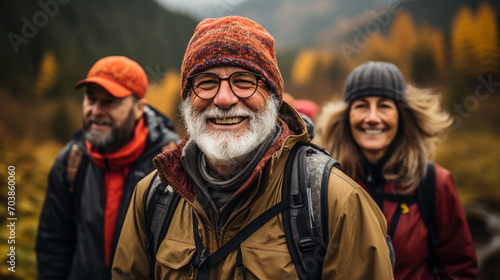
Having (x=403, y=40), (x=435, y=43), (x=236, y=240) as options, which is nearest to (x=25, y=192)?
(x=236, y=240)

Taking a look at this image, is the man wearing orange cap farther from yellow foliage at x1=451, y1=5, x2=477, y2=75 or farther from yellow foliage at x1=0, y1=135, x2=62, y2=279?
yellow foliage at x1=451, y1=5, x2=477, y2=75

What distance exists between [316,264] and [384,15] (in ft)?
40.7

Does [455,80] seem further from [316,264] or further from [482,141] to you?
[316,264]

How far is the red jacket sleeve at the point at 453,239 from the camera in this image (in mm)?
2512

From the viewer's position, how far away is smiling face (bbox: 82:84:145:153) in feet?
9.96

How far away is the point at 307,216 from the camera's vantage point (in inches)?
64.8

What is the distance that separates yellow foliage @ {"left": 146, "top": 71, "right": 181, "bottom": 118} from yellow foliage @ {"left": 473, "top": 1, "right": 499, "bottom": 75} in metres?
9.29

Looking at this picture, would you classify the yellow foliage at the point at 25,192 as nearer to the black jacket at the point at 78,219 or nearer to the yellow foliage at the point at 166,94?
the black jacket at the point at 78,219

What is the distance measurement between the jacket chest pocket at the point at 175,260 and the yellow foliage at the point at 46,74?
8.39m

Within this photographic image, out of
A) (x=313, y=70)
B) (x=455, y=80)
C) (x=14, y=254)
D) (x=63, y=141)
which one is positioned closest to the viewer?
(x=14, y=254)

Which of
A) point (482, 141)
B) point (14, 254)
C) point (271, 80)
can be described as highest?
point (482, 141)

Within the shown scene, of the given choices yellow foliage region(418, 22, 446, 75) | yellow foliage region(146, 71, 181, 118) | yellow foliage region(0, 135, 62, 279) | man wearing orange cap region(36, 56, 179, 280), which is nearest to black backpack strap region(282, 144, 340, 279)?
man wearing orange cap region(36, 56, 179, 280)

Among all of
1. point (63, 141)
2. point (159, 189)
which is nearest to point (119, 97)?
point (159, 189)

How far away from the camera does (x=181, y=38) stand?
11.6 meters
